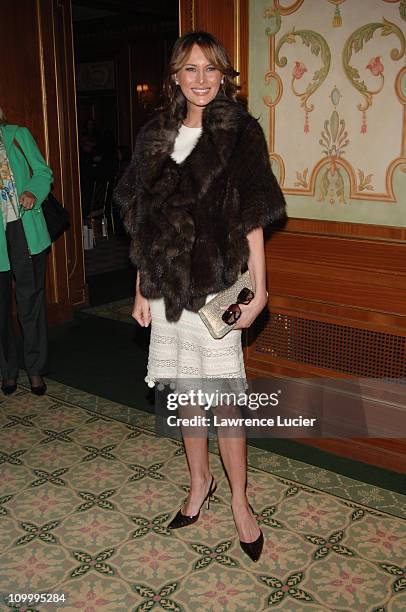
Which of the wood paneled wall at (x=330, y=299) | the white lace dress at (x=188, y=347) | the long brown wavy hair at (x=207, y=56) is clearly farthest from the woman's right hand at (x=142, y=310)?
the wood paneled wall at (x=330, y=299)

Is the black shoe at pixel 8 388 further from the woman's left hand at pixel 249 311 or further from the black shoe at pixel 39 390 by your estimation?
the woman's left hand at pixel 249 311

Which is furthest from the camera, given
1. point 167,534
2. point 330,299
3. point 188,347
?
point 330,299

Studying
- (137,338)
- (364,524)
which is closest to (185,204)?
(364,524)

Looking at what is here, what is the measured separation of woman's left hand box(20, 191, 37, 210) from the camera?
3.82 metres

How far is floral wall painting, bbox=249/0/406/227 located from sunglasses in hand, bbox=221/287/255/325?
43.6 inches

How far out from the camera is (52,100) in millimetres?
5469

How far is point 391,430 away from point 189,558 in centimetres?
128

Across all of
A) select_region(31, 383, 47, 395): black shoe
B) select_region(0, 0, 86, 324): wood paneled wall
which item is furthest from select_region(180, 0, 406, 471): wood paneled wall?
select_region(0, 0, 86, 324): wood paneled wall

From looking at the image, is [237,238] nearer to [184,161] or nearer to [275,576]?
[184,161]

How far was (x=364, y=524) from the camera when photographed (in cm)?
283

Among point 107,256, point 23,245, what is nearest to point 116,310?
point 23,245

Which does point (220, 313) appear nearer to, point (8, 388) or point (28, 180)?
point (28, 180)

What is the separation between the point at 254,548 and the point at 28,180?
2.52 m

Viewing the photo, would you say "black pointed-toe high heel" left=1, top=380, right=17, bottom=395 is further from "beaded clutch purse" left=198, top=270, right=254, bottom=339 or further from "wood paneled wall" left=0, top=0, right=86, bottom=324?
"beaded clutch purse" left=198, top=270, right=254, bottom=339
